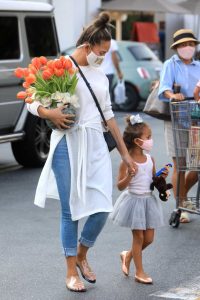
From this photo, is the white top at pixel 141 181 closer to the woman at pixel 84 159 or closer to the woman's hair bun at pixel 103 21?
the woman at pixel 84 159

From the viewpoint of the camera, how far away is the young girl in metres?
6.15

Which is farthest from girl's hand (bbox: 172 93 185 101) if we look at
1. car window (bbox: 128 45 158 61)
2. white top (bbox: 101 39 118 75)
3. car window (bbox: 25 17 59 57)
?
car window (bbox: 128 45 158 61)

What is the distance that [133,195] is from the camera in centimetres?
623

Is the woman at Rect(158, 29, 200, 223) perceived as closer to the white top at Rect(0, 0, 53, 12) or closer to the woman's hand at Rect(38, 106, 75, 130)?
the woman's hand at Rect(38, 106, 75, 130)

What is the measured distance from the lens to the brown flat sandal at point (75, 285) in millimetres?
5914

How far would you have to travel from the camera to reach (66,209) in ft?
19.2

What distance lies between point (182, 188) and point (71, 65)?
2.77m

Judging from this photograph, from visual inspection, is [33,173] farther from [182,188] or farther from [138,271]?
[138,271]

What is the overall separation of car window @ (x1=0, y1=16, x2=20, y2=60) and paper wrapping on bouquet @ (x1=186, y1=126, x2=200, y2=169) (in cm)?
421

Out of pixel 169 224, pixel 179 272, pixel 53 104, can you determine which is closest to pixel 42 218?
pixel 169 224

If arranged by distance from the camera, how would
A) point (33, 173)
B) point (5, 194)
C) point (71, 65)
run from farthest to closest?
point (33, 173)
point (5, 194)
point (71, 65)

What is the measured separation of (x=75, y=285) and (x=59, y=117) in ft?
3.77

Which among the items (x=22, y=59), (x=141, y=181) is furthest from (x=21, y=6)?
(x=141, y=181)

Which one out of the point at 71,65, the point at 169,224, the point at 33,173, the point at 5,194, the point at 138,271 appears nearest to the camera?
the point at 71,65
